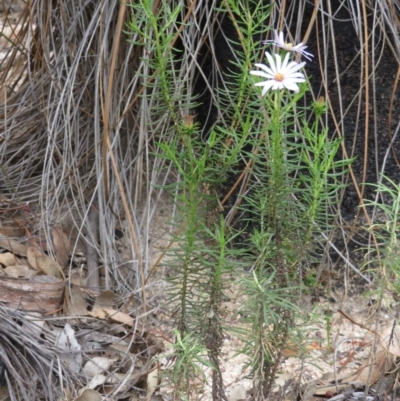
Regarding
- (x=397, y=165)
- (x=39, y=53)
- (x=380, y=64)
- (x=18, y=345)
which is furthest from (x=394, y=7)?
(x=18, y=345)

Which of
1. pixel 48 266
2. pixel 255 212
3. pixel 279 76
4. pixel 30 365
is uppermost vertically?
pixel 279 76

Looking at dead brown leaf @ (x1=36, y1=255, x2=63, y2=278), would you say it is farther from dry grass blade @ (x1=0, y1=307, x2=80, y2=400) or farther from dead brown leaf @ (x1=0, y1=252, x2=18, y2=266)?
dry grass blade @ (x1=0, y1=307, x2=80, y2=400)

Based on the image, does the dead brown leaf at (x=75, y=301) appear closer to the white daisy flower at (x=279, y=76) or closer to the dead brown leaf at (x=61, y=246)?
the dead brown leaf at (x=61, y=246)

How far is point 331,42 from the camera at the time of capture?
2432 millimetres

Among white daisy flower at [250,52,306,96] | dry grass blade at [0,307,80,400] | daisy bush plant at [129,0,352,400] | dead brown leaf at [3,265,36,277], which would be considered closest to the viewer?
white daisy flower at [250,52,306,96]

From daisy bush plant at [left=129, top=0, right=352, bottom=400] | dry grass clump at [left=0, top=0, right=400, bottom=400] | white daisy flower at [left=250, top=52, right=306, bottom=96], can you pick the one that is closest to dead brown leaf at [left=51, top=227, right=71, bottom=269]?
dry grass clump at [left=0, top=0, right=400, bottom=400]

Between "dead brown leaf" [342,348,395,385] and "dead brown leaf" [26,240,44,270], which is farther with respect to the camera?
"dead brown leaf" [26,240,44,270]

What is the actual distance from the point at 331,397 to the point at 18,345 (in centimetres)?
78

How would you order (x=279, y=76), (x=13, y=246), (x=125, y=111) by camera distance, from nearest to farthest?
(x=279, y=76) → (x=125, y=111) → (x=13, y=246)

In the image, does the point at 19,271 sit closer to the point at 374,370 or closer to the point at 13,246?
the point at 13,246

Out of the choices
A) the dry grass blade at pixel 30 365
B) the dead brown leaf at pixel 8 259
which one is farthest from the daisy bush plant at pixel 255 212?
the dead brown leaf at pixel 8 259

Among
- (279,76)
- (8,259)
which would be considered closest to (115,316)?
(8,259)

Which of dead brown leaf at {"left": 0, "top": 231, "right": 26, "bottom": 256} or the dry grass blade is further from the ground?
dead brown leaf at {"left": 0, "top": 231, "right": 26, "bottom": 256}

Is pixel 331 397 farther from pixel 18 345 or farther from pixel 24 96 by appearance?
pixel 24 96
